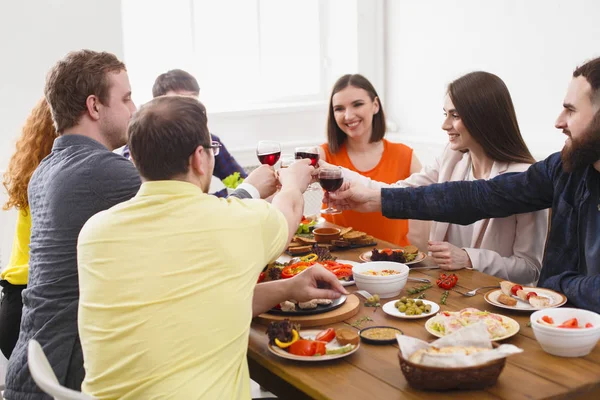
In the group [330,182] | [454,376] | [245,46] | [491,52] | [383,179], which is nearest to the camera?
[454,376]

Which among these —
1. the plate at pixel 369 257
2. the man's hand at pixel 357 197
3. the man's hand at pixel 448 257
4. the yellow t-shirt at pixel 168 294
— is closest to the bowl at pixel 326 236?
the man's hand at pixel 357 197

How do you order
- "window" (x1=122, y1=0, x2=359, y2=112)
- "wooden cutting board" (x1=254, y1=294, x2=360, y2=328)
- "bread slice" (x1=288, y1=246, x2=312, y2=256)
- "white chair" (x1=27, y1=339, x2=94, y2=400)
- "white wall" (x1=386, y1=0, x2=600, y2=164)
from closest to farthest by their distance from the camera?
"white chair" (x1=27, y1=339, x2=94, y2=400)
"wooden cutting board" (x1=254, y1=294, x2=360, y2=328)
"bread slice" (x1=288, y1=246, x2=312, y2=256)
"white wall" (x1=386, y1=0, x2=600, y2=164)
"window" (x1=122, y1=0, x2=359, y2=112)

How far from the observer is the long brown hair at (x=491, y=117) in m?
3.06

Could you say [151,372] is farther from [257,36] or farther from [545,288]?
[257,36]

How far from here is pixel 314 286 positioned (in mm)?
2301

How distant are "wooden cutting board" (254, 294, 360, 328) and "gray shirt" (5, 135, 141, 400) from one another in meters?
0.55

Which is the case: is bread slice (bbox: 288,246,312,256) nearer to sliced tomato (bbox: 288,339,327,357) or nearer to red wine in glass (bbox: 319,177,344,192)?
red wine in glass (bbox: 319,177,344,192)

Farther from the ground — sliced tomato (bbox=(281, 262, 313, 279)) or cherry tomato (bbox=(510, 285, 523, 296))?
cherry tomato (bbox=(510, 285, 523, 296))

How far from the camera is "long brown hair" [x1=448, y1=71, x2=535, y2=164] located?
3.06m

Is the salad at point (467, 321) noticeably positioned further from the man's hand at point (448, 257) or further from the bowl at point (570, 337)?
the man's hand at point (448, 257)

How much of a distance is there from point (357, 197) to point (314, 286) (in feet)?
2.97

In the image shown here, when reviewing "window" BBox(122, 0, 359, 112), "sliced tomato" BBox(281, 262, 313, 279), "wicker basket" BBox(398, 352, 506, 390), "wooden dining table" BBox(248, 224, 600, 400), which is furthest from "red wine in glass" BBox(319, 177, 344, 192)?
"window" BBox(122, 0, 359, 112)

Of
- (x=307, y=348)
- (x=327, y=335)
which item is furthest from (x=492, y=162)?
(x=307, y=348)

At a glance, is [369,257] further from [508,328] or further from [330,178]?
[508,328]
